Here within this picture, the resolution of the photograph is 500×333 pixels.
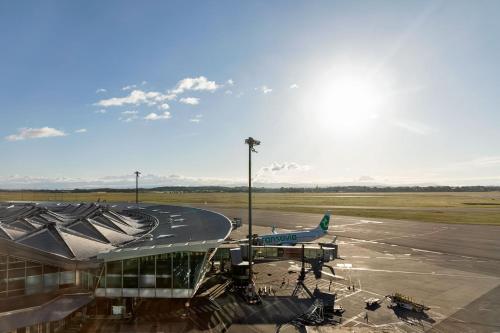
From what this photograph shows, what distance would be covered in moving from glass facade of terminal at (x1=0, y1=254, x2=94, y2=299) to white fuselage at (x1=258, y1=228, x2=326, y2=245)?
34906 millimetres

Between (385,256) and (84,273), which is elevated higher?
(84,273)

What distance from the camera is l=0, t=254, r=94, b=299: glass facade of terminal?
27969mm

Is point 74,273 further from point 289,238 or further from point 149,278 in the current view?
point 289,238

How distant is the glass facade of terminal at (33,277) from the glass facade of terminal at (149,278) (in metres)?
1.92

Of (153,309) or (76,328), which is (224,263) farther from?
(76,328)

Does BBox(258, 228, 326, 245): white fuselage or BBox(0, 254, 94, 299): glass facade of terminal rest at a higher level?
BBox(0, 254, 94, 299): glass facade of terminal

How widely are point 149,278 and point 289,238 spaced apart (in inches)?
1410

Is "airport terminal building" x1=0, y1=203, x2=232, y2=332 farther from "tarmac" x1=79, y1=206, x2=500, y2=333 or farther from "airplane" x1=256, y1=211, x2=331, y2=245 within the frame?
"airplane" x1=256, y1=211, x2=331, y2=245

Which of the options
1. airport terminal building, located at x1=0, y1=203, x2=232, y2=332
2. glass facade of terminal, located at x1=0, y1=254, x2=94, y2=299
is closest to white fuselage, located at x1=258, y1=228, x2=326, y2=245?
airport terminal building, located at x1=0, y1=203, x2=232, y2=332

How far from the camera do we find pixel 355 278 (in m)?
47.6

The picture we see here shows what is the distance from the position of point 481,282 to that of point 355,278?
16.4 metres

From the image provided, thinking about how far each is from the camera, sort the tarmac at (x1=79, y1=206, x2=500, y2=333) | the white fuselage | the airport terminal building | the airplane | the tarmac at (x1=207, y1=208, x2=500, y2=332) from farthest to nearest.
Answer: the white fuselage
the airplane
the tarmac at (x1=207, y1=208, x2=500, y2=332)
the tarmac at (x1=79, y1=206, x2=500, y2=333)
the airport terminal building

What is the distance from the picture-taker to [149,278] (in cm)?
3247

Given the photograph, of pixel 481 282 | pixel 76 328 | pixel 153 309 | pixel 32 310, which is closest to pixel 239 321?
pixel 153 309
